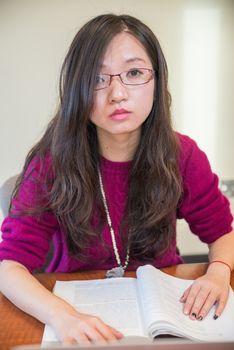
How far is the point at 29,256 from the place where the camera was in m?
0.99

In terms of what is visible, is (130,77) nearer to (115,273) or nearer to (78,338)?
(115,273)

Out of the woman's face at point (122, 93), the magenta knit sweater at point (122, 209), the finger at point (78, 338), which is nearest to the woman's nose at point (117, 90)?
the woman's face at point (122, 93)

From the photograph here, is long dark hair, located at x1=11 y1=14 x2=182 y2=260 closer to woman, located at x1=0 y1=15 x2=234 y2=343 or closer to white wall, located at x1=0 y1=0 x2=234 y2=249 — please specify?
woman, located at x1=0 y1=15 x2=234 y2=343

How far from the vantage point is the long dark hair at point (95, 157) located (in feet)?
3.12

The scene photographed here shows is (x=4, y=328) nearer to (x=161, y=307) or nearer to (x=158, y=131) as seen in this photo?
(x=161, y=307)

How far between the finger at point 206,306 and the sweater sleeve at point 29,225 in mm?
438

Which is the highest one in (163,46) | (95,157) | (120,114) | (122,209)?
(163,46)

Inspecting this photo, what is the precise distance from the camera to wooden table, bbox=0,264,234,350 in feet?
2.50

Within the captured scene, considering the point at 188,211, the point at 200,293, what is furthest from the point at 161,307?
the point at 188,211

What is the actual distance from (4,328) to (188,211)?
2.00 feet

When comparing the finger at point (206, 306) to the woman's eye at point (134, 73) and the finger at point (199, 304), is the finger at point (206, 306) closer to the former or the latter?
the finger at point (199, 304)

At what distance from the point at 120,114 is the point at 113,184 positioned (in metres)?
0.23

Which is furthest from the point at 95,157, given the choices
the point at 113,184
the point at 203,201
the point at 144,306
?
the point at 144,306

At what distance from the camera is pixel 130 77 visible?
974 mm
